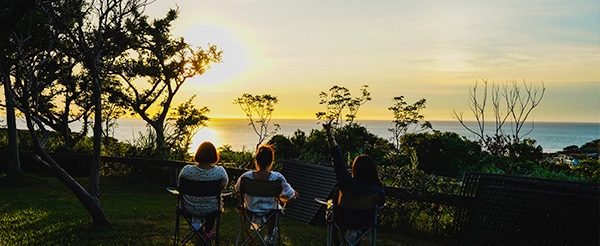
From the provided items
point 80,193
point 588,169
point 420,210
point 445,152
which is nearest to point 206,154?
point 80,193

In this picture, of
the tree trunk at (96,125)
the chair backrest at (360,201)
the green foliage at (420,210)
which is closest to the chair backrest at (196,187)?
the chair backrest at (360,201)

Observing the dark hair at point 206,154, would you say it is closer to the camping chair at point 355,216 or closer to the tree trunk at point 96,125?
the camping chair at point 355,216

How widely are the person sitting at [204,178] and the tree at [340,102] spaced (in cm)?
1477

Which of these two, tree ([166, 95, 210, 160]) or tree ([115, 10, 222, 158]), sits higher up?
tree ([115, 10, 222, 158])

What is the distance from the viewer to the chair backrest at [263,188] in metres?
5.10

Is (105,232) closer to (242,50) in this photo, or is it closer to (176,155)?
(176,155)

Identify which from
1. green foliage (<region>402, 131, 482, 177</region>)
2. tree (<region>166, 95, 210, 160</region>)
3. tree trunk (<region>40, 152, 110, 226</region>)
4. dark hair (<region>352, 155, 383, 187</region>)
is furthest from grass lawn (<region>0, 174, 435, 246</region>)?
tree (<region>166, 95, 210, 160</region>)

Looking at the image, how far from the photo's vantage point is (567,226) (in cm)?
505

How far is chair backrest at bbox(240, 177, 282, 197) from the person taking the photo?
510cm

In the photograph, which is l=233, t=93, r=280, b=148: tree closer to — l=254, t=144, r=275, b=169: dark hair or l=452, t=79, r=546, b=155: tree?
l=452, t=79, r=546, b=155: tree

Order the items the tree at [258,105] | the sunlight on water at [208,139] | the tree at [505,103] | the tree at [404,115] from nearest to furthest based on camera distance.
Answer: the tree at [505,103] → the tree at [258,105] → the tree at [404,115] → the sunlight on water at [208,139]

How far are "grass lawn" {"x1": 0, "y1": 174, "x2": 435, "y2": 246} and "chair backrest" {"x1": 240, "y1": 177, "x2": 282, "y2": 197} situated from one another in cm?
127

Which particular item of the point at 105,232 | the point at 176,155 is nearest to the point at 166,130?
the point at 176,155

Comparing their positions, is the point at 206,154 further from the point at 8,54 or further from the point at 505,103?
the point at 8,54
